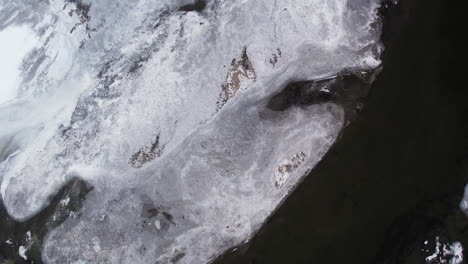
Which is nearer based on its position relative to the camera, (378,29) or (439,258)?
(439,258)

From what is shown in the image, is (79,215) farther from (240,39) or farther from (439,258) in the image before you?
(439,258)

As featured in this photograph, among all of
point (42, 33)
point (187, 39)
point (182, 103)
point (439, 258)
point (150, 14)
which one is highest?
point (42, 33)

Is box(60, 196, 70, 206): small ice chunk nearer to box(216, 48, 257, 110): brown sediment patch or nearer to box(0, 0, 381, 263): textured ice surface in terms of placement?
box(0, 0, 381, 263): textured ice surface

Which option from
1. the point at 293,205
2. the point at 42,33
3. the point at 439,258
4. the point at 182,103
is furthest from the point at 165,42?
the point at 439,258

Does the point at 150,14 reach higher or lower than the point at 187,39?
higher

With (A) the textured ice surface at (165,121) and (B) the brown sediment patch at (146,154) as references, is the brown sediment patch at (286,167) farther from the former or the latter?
(B) the brown sediment patch at (146,154)
